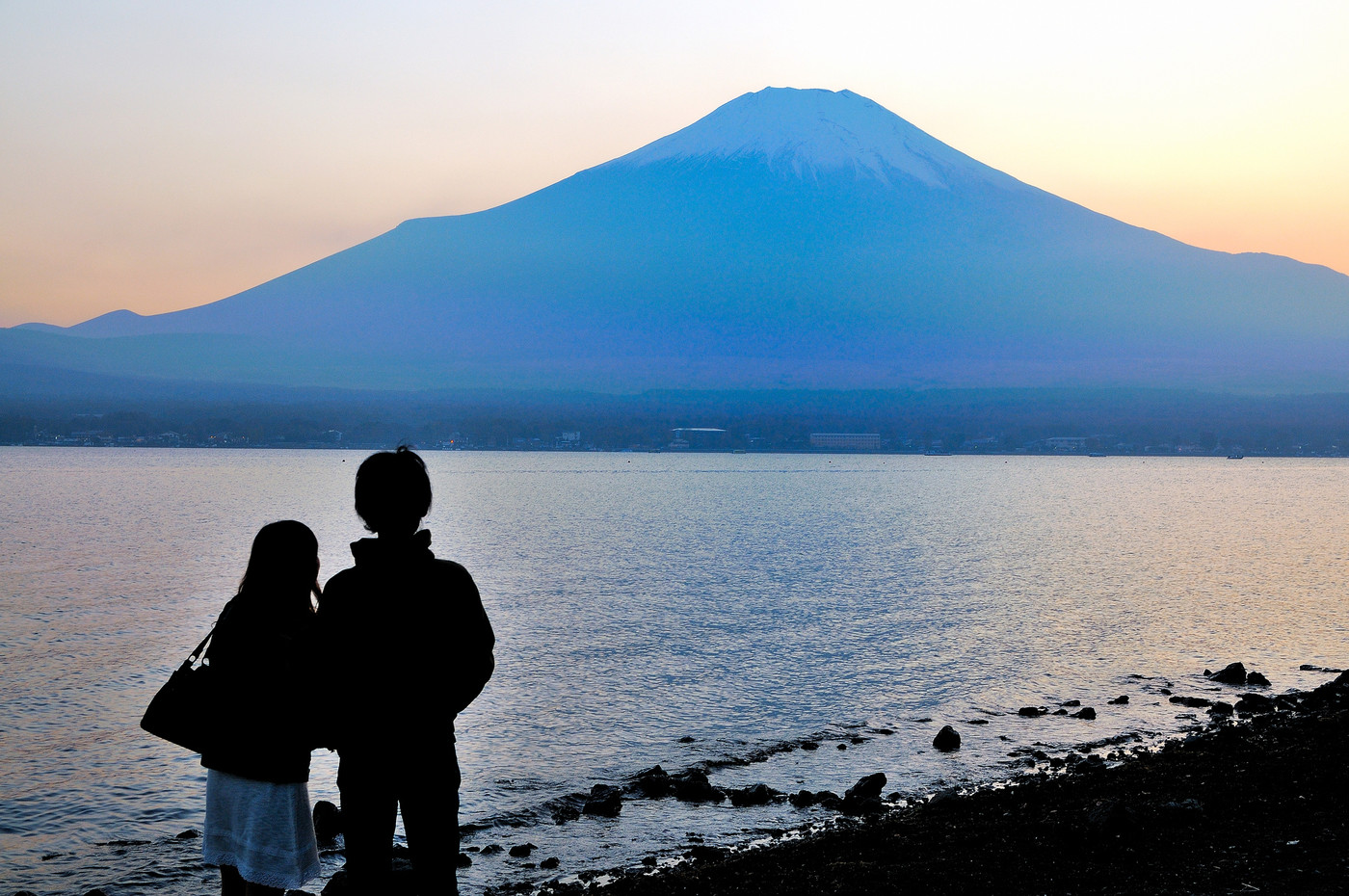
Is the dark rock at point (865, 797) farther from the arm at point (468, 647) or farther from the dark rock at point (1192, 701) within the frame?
the arm at point (468, 647)

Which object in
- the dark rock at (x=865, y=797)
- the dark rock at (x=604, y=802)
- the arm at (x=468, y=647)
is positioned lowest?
the dark rock at (x=604, y=802)

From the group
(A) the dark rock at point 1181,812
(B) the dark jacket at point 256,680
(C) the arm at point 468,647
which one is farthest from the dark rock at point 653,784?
(C) the arm at point 468,647

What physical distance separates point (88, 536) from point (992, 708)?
4739 cm

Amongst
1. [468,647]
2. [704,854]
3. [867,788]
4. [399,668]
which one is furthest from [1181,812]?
[399,668]

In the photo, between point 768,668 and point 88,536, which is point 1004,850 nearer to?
point 768,668

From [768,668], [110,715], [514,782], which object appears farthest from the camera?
[768,668]

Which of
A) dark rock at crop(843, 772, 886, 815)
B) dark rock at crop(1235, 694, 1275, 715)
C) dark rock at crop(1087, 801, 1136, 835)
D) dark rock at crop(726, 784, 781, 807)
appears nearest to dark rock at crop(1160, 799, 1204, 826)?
dark rock at crop(1087, 801, 1136, 835)

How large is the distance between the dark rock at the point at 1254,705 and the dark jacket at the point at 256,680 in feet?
51.0

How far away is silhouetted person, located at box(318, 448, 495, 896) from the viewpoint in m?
3.86

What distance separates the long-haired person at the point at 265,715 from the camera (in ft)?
13.9

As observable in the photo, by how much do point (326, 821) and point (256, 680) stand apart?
7.33 m

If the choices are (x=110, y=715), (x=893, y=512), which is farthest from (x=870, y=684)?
(x=893, y=512)

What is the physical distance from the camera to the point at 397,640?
12.7ft

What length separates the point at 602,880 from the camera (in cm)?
910
